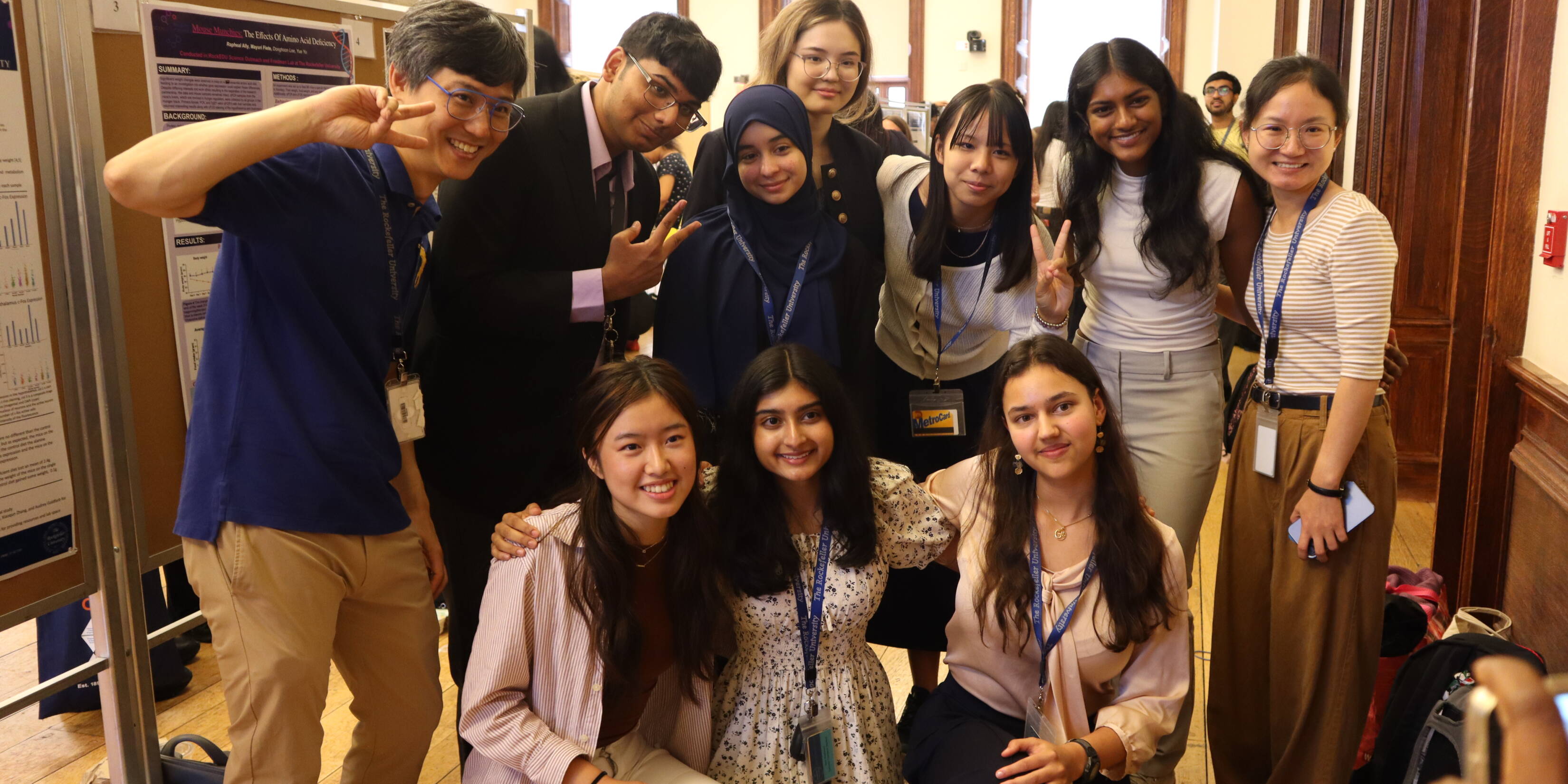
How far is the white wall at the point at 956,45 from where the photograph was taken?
39.7 ft

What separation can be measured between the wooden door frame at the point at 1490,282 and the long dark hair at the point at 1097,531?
1130 mm

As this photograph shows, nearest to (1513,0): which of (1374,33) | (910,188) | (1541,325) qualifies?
(1541,325)

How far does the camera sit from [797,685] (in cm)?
195

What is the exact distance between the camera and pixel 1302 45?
614 cm

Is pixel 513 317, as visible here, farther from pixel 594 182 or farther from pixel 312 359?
pixel 312 359

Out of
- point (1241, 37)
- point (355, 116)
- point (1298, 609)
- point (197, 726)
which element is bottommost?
point (197, 726)

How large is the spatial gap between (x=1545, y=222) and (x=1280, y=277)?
2.21ft

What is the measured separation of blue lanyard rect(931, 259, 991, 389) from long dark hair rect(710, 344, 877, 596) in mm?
490

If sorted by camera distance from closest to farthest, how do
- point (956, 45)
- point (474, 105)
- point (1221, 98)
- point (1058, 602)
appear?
1. point (474, 105)
2. point (1058, 602)
3. point (1221, 98)
4. point (956, 45)

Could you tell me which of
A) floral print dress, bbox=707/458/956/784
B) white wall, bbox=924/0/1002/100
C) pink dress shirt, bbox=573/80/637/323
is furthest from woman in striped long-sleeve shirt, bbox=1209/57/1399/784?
white wall, bbox=924/0/1002/100

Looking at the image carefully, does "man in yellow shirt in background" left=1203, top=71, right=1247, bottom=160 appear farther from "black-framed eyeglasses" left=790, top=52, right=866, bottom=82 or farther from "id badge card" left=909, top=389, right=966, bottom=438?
"id badge card" left=909, top=389, right=966, bottom=438

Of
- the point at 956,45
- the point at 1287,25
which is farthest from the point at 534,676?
the point at 956,45

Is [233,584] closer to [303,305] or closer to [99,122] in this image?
Result: [303,305]

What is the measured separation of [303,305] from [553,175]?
64 centimetres
